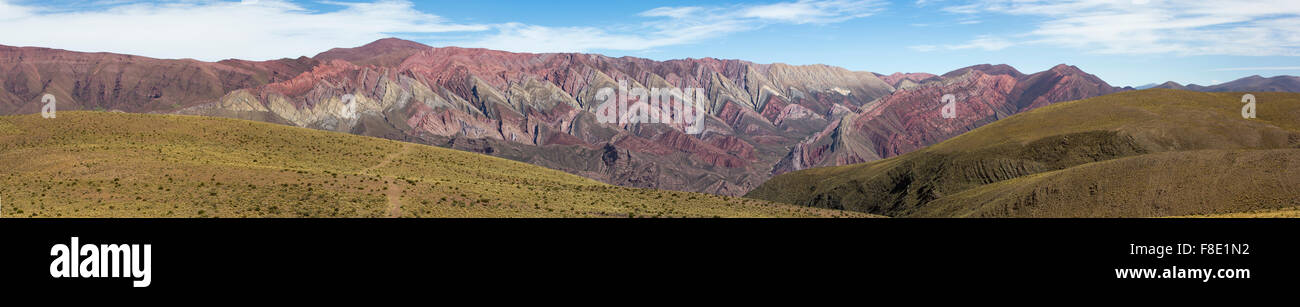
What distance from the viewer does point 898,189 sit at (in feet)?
566

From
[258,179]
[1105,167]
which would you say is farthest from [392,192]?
[1105,167]

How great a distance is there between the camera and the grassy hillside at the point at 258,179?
208ft

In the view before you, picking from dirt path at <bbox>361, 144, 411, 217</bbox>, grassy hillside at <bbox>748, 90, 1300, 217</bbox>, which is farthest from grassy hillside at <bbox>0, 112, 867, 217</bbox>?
grassy hillside at <bbox>748, 90, 1300, 217</bbox>

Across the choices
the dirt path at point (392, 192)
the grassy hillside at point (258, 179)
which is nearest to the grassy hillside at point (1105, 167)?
the grassy hillside at point (258, 179)

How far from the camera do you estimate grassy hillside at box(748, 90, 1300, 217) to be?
102m

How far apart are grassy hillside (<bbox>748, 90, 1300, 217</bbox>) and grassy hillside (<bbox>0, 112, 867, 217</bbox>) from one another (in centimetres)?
4403

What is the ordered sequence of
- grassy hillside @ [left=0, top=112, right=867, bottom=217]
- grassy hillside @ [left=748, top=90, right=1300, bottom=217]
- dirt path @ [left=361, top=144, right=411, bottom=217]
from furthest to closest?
1. grassy hillside @ [left=748, top=90, right=1300, bottom=217]
2. dirt path @ [left=361, top=144, right=411, bottom=217]
3. grassy hillside @ [left=0, top=112, right=867, bottom=217]

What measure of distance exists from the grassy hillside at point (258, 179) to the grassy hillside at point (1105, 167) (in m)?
44.0

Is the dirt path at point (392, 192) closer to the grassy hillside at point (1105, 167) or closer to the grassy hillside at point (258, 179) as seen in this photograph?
the grassy hillside at point (258, 179)

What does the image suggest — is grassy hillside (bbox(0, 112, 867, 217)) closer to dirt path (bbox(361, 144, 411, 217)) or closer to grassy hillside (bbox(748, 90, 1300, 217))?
dirt path (bbox(361, 144, 411, 217))

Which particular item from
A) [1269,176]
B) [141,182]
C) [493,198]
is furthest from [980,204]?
[141,182]

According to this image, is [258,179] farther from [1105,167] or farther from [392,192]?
[1105,167]

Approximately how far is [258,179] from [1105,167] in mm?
104798

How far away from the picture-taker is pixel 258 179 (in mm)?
72750
